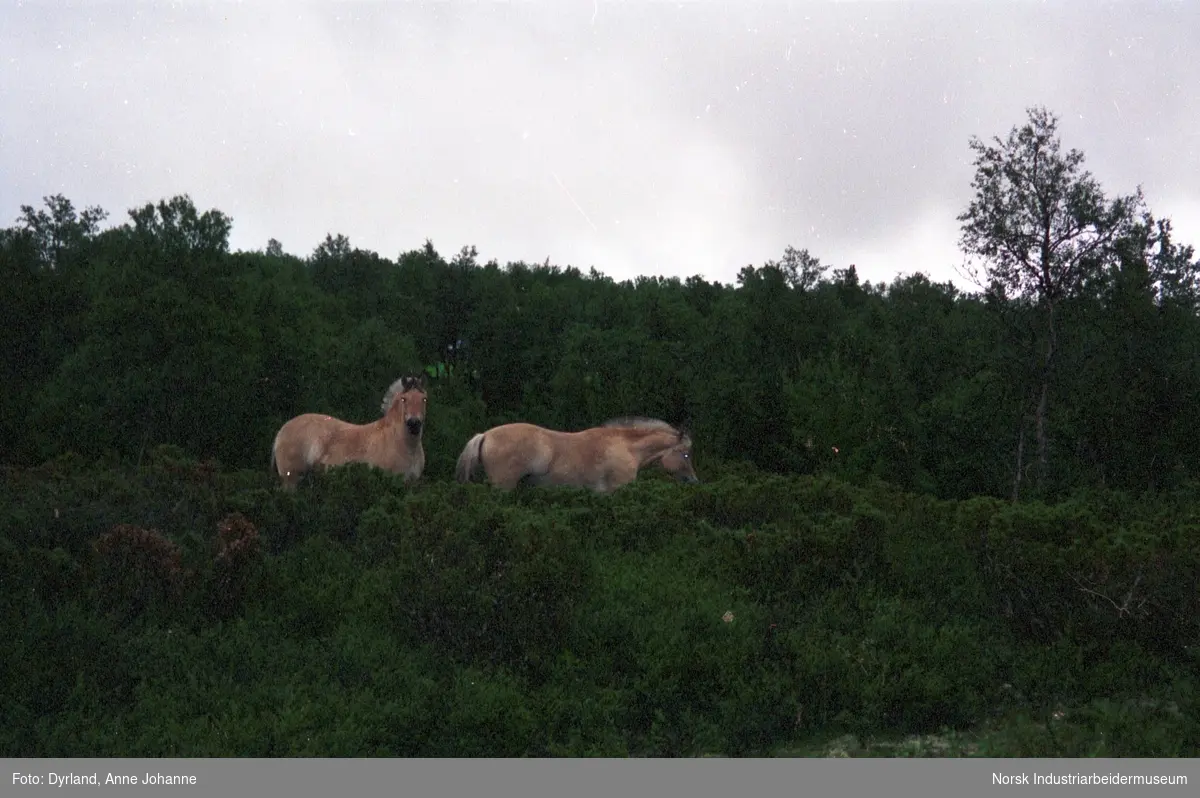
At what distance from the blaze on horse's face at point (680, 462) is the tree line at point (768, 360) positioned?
2173mm

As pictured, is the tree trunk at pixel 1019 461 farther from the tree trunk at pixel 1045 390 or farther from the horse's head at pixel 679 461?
the horse's head at pixel 679 461

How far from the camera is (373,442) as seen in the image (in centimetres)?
1916

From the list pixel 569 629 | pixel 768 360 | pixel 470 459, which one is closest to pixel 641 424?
pixel 470 459

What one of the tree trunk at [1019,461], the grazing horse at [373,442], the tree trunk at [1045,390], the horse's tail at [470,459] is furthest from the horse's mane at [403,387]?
the tree trunk at [1045,390]

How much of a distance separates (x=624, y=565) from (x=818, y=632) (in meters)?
2.64

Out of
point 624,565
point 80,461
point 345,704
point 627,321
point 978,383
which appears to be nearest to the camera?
point 345,704

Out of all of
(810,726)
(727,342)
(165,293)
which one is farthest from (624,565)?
(727,342)

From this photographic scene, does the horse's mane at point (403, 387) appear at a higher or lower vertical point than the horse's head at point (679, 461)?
higher

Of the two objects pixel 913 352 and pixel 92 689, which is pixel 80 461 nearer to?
pixel 92 689

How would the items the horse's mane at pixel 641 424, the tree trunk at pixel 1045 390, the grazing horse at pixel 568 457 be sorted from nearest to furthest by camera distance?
the grazing horse at pixel 568 457, the horse's mane at pixel 641 424, the tree trunk at pixel 1045 390

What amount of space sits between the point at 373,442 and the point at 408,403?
0.93 m

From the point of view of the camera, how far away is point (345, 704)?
32.4 ft

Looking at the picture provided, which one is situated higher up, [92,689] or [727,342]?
[727,342]

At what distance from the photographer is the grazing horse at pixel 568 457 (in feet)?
63.2
